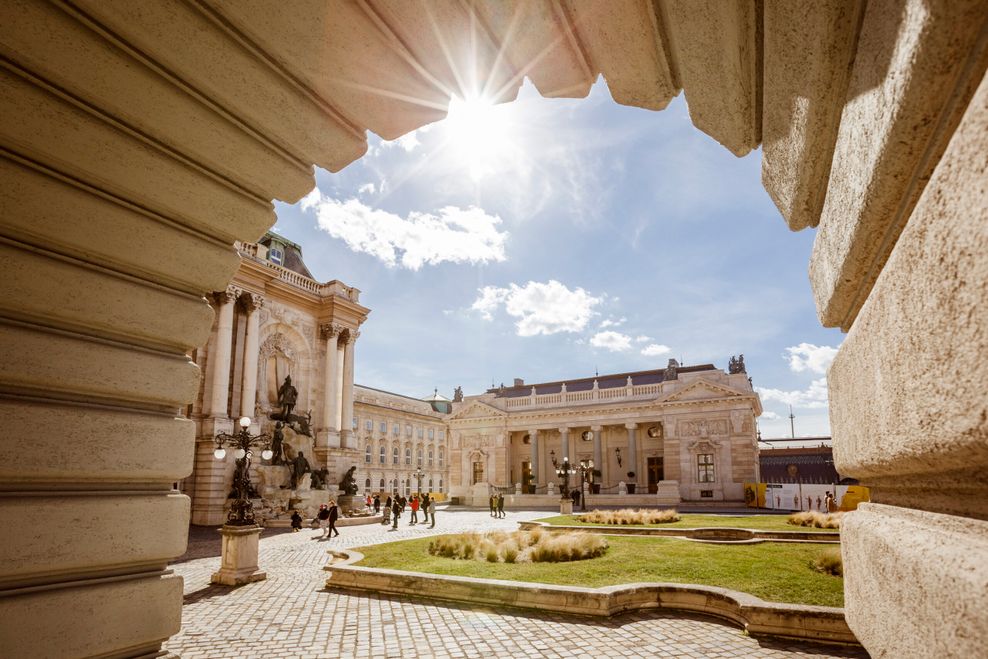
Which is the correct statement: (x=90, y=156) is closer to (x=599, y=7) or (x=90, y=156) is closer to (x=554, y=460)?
(x=599, y=7)

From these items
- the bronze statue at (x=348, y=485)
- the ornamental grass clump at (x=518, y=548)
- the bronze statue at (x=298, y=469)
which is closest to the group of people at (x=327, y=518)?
the bronze statue at (x=298, y=469)

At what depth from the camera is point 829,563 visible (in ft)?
34.1

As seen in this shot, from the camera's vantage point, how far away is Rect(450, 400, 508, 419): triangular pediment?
179ft

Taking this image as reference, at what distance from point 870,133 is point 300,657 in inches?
321

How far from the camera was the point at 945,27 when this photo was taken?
90 cm

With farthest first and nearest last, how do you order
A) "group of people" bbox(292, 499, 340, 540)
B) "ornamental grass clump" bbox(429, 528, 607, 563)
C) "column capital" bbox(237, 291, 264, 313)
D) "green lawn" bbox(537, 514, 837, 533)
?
1. "column capital" bbox(237, 291, 264, 313)
2. "group of people" bbox(292, 499, 340, 540)
3. "green lawn" bbox(537, 514, 837, 533)
4. "ornamental grass clump" bbox(429, 528, 607, 563)

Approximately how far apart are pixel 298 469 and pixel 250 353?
6776 millimetres

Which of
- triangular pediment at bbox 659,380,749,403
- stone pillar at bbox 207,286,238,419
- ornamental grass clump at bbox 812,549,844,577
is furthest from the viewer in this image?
triangular pediment at bbox 659,380,749,403

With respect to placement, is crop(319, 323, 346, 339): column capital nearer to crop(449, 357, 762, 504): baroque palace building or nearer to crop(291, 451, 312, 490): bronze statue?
crop(291, 451, 312, 490): bronze statue

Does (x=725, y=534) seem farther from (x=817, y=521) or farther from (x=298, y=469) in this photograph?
(x=298, y=469)

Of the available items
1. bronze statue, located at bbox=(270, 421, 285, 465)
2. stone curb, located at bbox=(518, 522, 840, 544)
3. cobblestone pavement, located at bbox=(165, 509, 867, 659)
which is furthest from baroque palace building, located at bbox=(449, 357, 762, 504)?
cobblestone pavement, located at bbox=(165, 509, 867, 659)

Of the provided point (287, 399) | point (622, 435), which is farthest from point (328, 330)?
point (622, 435)

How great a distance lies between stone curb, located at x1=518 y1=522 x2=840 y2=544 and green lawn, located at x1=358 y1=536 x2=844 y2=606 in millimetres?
1400

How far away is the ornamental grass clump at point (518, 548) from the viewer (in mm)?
13008
